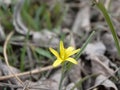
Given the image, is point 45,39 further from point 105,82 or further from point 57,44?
point 105,82

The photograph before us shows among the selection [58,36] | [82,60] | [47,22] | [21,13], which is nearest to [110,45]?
[82,60]

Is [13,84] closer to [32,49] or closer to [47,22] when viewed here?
[32,49]

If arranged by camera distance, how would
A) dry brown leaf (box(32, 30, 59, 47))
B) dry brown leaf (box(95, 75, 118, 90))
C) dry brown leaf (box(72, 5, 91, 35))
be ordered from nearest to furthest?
dry brown leaf (box(95, 75, 118, 90)) → dry brown leaf (box(32, 30, 59, 47)) → dry brown leaf (box(72, 5, 91, 35))

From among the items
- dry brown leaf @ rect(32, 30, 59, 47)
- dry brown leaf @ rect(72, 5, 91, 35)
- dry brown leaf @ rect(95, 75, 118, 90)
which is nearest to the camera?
dry brown leaf @ rect(95, 75, 118, 90)

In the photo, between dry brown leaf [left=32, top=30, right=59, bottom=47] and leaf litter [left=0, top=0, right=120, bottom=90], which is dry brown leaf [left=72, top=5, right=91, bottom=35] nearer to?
leaf litter [left=0, top=0, right=120, bottom=90]

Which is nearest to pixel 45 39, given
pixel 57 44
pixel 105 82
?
pixel 57 44

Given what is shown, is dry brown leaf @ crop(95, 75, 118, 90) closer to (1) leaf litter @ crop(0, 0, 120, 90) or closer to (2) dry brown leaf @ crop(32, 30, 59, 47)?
(1) leaf litter @ crop(0, 0, 120, 90)

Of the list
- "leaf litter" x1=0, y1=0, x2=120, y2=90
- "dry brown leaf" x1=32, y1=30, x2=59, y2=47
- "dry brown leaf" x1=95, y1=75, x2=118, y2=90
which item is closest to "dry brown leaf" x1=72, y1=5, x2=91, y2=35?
"leaf litter" x1=0, y1=0, x2=120, y2=90

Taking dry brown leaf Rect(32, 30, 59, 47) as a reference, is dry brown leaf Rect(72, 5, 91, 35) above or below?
above

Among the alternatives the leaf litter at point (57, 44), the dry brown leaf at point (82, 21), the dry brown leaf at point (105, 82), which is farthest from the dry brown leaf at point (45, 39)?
the dry brown leaf at point (105, 82)

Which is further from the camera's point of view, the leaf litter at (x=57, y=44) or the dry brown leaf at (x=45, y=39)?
the dry brown leaf at (x=45, y=39)

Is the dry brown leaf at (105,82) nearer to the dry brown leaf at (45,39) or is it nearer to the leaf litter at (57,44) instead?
the leaf litter at (57,44)

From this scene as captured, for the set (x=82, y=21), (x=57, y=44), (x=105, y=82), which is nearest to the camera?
(x=105, y=82)

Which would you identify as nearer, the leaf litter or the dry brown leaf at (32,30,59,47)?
the leaf litter
